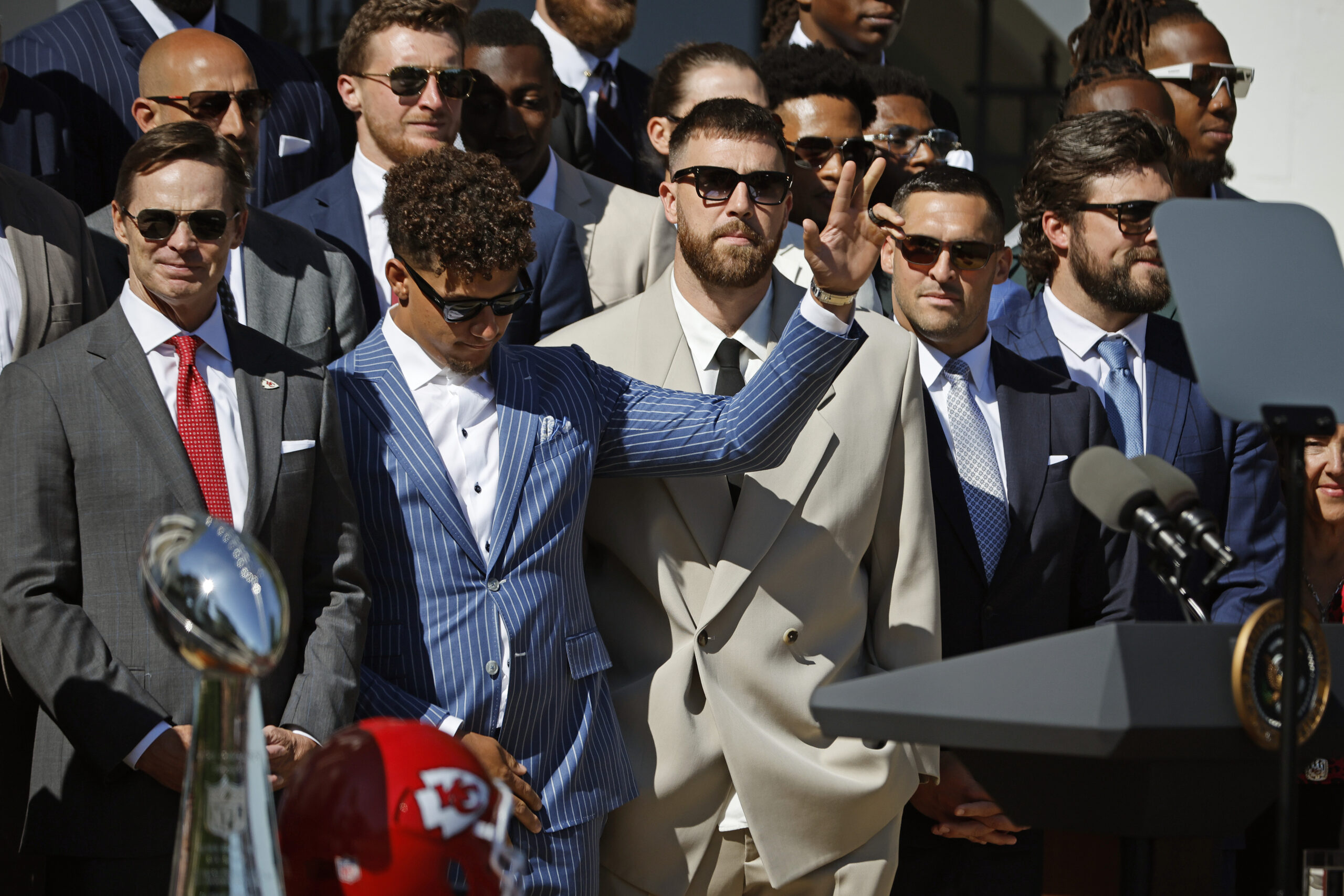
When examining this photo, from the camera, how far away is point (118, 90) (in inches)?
175

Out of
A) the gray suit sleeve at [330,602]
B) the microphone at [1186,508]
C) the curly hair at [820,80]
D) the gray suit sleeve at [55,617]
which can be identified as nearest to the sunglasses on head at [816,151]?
the curly hair at [820,80]

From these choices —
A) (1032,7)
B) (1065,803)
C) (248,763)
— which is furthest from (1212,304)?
(1032,7)

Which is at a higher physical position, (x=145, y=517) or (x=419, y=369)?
(x=419, y=369)

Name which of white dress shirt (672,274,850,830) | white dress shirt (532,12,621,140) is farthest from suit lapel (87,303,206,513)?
white dress shirt (532,12,621,140)

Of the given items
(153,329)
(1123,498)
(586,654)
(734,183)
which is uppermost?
(734,183)

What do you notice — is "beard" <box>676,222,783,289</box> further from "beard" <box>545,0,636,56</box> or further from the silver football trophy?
"beard" <box>545,0,636,56</box>

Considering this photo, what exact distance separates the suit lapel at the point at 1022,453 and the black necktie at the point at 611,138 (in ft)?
7.20

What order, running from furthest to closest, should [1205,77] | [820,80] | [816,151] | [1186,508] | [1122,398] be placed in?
[1205,77]
[820,80]
[816,151]
[1122,398]
[1186,508]

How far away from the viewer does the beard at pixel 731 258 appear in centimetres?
352

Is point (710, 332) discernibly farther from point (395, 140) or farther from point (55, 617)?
point (55, 617)

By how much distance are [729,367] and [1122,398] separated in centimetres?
127

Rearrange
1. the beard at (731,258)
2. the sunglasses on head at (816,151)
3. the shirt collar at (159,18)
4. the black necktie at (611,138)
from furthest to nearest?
the black necktie at (611,138) < the sunglasses on head at (816,151) < the shirt collar at (159,18) < the beard at (731,258)

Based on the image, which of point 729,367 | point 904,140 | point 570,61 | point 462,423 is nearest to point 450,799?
point 462,423

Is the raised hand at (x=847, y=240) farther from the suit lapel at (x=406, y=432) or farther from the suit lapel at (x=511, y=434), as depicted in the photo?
the suit lapel at (x=406, y=432)
